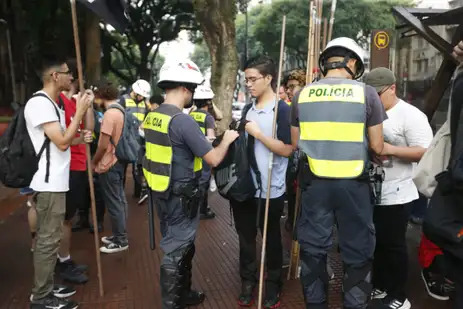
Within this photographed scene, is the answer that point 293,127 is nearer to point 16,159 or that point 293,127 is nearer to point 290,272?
point 290,272

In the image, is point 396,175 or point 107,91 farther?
point 107,91

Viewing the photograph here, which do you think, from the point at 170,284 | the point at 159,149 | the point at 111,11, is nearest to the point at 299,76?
the point at 111,11

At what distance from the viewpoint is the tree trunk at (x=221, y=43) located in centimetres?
964

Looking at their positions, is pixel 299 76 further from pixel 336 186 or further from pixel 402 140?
pixel 336 186

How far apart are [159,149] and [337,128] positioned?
1.20 m

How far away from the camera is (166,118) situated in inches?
112

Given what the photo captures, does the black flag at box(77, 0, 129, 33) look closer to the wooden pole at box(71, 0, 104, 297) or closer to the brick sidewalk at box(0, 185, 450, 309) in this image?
the wooden pole at box(71, 0, 104, 297)

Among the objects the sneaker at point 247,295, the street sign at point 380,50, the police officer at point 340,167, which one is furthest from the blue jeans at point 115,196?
the street sign at point 380,50

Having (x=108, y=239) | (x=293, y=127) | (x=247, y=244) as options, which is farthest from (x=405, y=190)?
(x=108, y=239)

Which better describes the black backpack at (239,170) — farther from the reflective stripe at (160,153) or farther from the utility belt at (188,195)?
the reflective stripe at (160,153)

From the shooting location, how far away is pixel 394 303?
3.34 metres

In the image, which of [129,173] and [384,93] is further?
[129,173]

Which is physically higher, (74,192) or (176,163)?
(176,163)

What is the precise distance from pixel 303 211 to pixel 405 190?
3.08 ft
